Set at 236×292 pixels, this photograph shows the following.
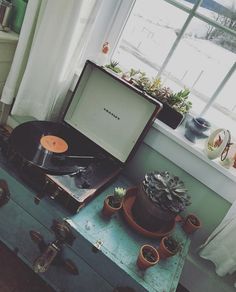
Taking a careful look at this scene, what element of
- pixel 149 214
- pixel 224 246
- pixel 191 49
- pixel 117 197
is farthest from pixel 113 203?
pixel 191 49

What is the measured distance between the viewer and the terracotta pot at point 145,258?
927 mm

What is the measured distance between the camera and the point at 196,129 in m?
1.17

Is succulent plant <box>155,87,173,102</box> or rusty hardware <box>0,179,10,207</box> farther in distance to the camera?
succulent plant <box>155,87,173,102</box>

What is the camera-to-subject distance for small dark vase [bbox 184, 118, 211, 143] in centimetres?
118

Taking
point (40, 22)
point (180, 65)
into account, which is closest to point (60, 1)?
point (40, 22)

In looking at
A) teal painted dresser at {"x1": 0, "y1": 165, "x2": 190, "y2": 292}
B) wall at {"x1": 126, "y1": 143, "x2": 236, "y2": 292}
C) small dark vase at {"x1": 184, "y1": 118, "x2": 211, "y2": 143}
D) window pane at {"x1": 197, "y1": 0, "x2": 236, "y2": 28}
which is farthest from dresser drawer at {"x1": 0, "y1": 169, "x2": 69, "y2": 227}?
window pane at {"x1": 197, "y1": 0, "x2": 236, "y2": 28}

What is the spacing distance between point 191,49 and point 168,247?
0.86 m

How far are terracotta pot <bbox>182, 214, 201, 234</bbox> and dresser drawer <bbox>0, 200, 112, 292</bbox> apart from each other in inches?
15.8

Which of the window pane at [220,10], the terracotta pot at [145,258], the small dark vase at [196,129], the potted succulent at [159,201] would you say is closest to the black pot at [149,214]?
the potted succulent at [159,201]

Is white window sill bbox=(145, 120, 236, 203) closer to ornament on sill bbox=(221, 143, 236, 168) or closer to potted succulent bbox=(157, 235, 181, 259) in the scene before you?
ornament on sill bbox=(221, 143, 236, 168)

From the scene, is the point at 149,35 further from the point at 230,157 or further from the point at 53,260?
the point at 53,260

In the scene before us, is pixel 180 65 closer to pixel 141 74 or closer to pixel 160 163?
pixel 141 74

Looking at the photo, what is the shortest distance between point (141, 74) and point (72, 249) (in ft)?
2.62

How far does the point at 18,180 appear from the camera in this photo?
105 centimetres
